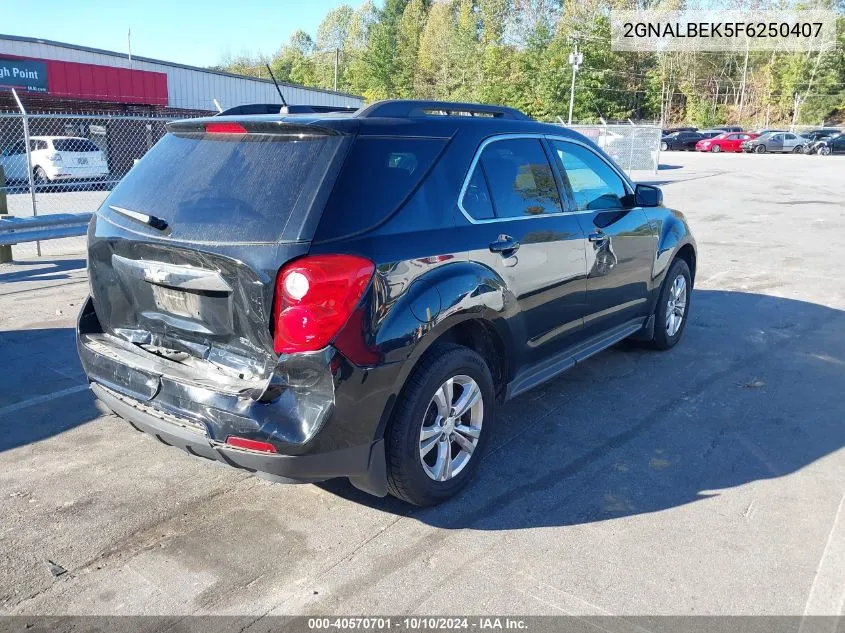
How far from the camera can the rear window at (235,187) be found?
118 inches

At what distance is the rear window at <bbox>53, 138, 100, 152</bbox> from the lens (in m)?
20.7

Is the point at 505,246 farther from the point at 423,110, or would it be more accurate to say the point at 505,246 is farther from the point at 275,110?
→ the point at 275,110

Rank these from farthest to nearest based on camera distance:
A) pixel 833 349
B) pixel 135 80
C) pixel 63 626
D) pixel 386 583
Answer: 1. pixel 135 80
2. pixel 833 349
3. pixel 386 583
4. pixel 63 626

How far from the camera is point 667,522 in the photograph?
343 centimetres

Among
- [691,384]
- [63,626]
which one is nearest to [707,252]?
[691,384]

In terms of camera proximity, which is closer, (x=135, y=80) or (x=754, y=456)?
Result: (x=754, y=456)

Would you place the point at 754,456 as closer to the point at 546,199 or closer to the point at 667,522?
the point at 667,522

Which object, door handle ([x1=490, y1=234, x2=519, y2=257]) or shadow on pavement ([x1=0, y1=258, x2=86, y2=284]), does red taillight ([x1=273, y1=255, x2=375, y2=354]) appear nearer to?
door handle ([x1=490, y1=234, x2=519, y2=257])

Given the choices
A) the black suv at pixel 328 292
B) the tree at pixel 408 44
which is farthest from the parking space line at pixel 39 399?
the tree at pixel 408 44

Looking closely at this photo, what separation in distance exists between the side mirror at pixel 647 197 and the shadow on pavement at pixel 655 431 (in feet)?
4.18

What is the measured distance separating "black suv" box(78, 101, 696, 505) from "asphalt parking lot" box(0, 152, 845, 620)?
40 cm

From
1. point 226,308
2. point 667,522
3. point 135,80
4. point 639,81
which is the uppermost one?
point 639,81

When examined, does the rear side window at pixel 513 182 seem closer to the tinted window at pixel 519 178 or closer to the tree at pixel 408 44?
the tinted window at pixel 519 178

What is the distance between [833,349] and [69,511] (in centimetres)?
586
